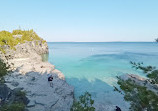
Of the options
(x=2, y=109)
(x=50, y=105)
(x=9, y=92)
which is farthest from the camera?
(x=50, y=105)

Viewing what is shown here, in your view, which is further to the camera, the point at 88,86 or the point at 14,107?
the point at 88,86

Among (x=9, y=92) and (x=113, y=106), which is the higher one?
(x=9, y=92)

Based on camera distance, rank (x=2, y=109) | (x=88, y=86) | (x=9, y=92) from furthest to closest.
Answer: (x=88, y=86) → (x=9, y=92) → (x=2, y=109)

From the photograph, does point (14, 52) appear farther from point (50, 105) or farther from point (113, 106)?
point (113, 106)

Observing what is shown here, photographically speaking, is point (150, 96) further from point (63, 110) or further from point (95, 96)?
point (95, 96)

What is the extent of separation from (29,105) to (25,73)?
10522 mm

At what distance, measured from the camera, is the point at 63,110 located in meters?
10.7

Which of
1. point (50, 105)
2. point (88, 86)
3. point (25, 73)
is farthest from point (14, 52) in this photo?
point (50, 105)

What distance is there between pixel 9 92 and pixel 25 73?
9.86 meters

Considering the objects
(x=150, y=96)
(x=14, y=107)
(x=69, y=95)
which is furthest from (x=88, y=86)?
(x=150, y=96)

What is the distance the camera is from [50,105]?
11.0 meters

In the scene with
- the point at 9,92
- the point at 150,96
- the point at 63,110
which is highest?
the point at 150,96

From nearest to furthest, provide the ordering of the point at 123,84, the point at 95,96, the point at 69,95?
the point at 123,84
the point at 69,95
the point at 95,96

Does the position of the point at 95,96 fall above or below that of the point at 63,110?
below
